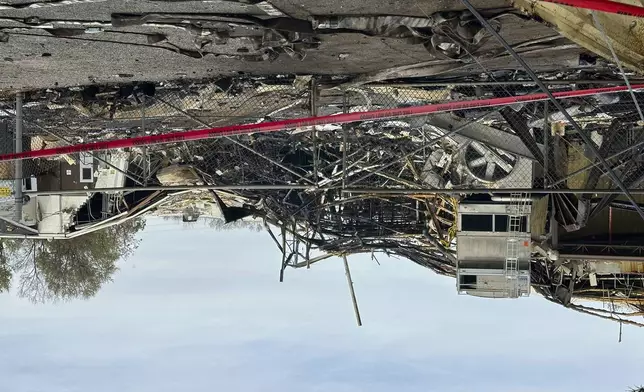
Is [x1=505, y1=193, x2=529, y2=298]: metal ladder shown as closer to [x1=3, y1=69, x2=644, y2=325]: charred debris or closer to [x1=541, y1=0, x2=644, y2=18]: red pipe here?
[x1=3, y1=69, x2=644, y2=325]: charred debris

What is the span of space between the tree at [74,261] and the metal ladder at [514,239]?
23447 mm

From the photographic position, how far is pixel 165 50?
29.3 ft

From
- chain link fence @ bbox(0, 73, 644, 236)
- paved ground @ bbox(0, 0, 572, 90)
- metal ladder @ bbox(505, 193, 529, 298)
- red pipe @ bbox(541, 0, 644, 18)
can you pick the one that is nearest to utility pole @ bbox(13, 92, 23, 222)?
chain link fence @ bbox(0, 73, 644, 236)

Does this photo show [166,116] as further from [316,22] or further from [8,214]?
[316,22]

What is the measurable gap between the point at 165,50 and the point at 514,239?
24.8 ft

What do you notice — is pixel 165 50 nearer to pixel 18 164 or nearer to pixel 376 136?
pixel 18 164

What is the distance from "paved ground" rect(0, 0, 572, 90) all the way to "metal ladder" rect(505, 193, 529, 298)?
4625 millimetres

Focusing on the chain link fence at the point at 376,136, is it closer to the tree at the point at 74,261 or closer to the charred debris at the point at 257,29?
the charred debris at the point at 257,29

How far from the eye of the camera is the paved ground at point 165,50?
7242mm

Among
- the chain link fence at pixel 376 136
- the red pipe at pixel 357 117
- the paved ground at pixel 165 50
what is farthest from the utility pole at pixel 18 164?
the red pipe at pixel 357 117

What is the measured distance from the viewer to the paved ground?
724 cm

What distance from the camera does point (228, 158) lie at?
1592cm

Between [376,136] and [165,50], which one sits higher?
[165,50]

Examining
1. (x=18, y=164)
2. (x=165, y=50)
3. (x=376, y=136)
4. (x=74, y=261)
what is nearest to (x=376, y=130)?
(x=376, y=136)
